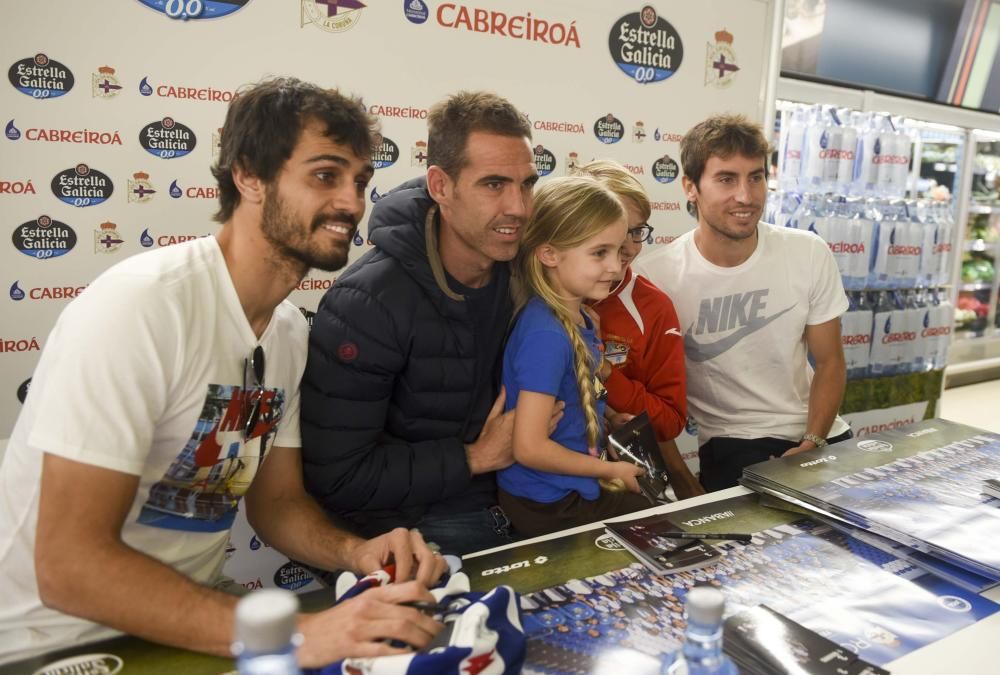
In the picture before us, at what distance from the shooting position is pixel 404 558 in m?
1.25

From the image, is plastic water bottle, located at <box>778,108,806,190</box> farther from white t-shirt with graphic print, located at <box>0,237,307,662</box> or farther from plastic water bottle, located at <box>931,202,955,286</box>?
white t-shirt with graphic print, located at <box>0,237,307,662</box>

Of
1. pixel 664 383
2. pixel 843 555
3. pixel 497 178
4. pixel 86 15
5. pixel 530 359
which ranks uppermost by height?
pixel 86 15

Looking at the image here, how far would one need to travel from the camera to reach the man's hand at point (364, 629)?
96cm

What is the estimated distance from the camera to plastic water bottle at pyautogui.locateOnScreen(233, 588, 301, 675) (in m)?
0.49

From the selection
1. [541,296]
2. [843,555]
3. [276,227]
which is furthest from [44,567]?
[843,555]

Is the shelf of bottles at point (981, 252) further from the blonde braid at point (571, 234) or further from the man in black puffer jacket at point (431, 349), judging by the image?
the man in black puffer jacket at point (431, 349)

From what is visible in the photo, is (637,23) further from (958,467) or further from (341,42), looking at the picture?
(958,467)

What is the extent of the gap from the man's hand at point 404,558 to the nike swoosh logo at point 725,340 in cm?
161

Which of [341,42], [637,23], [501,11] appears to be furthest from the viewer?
[637,23]

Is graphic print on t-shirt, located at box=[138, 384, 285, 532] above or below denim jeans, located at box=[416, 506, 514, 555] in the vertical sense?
above

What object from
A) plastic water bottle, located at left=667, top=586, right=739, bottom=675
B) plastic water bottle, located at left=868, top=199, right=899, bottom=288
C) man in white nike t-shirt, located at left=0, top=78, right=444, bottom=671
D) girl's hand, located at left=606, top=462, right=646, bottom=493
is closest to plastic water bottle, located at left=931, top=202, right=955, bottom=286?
plastic water bottle, located at left=868, top=199, right=899, bottom=288

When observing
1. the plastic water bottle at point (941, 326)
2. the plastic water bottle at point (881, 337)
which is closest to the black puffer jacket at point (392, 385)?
the plastic water bottle at point (881, 337)

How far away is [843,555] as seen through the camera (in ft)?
4.50

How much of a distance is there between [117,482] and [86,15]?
1.71 m
